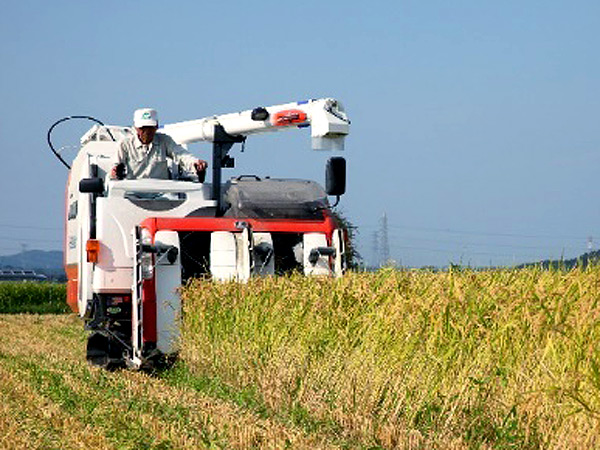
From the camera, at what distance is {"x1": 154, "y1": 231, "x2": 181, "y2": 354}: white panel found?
11281mm

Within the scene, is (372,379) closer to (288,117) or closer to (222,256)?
(222,256)

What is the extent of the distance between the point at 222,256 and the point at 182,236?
24.4 inches

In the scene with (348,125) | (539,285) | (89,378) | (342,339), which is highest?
(348,125)

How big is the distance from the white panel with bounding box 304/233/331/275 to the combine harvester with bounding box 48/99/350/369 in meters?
0.01

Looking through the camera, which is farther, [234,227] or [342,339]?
[234,227]

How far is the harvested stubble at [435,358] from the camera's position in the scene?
6262 millimetres

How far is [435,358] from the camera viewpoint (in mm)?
7152

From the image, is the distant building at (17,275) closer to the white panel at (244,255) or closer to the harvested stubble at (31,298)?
the harvested stubble at (31,298)

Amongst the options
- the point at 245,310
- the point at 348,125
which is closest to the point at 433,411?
the point at 245,310

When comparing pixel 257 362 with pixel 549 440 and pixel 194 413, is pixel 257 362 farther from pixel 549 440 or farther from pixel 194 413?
pixel 549 440

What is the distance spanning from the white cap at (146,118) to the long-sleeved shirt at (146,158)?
232 mm

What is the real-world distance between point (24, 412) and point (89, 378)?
2.22 meters

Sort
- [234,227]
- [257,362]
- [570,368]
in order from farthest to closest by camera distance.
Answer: [234,227] → [257,362] → [570,368]

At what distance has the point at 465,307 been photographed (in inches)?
282
